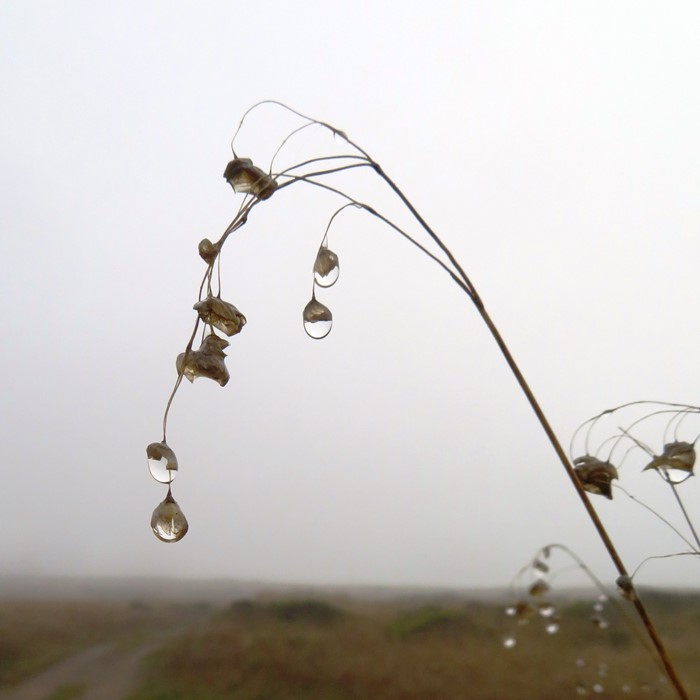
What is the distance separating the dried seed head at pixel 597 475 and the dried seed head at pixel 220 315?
6.9 inches

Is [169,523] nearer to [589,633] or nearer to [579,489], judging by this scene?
[579,489]

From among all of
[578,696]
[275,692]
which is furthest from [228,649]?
[578,696]

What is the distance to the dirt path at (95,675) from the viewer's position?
2.96 feet

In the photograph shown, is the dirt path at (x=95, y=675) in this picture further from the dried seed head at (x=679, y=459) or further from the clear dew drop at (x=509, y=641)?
the dried seed head at (x=679, y=459)

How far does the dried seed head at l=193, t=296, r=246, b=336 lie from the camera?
10.8 inches

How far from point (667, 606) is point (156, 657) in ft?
2.83

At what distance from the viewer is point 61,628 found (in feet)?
3.07

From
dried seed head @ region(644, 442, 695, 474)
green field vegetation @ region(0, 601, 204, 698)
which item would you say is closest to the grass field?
green field vegetation @ region(0, 601, 204, 698)

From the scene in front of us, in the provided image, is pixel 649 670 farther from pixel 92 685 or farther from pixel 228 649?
pixel 92 685

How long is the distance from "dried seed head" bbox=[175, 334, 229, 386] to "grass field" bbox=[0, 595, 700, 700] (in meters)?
0.84

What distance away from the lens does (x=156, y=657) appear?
952 mm

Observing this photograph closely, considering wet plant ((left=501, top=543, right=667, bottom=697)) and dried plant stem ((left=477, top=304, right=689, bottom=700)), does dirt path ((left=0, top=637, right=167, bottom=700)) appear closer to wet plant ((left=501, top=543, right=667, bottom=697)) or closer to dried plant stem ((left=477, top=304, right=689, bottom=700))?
wet plant ((left=501, top=543, right=667, bottom=697))

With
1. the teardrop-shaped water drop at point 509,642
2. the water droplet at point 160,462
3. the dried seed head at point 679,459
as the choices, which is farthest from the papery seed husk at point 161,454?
the teardrop-shaped water drop at point 509,642

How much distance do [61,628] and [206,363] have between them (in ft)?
2.85
